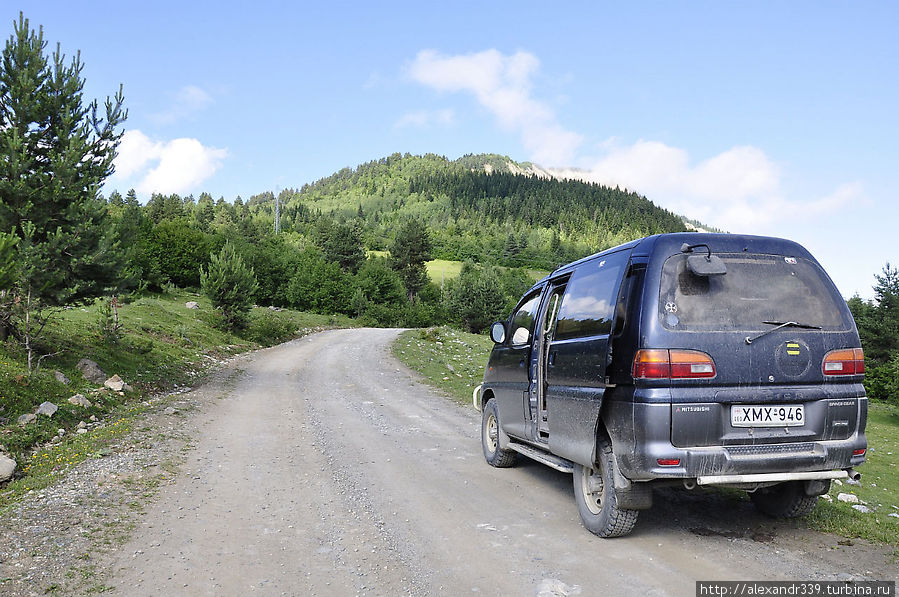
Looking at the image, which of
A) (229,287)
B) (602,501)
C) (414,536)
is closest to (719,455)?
(602,501)

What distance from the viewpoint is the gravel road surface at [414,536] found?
12.8 feet

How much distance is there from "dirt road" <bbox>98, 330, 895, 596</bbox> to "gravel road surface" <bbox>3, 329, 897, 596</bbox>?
0.06 ft

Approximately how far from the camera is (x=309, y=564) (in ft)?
13.9

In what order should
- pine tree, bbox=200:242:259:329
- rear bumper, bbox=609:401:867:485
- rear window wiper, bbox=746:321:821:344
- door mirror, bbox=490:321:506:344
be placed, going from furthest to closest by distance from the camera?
pine tree, bbox=200:242:259:329 → door mirror, bbox=490:321:506:344 → rear window wiper, bbox=746:321:821:344 → rear bumper, bbox=609:401:867:485

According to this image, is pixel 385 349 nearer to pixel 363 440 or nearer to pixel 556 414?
pixel 363 440

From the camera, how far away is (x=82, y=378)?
11781 millimetres

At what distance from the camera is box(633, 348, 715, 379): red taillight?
13.6 ft

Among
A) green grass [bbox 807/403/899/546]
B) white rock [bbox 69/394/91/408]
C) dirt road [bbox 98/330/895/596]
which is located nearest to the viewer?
dirt road [bbox 98/330/895/596]

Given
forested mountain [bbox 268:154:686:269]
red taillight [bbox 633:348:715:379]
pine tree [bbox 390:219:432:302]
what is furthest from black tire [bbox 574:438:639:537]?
forested mountain [bbox 268:154:686:269]

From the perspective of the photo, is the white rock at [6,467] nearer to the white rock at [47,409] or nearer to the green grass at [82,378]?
the green grass at [82,378]

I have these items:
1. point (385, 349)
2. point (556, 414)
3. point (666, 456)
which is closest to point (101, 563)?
point (556, 414)

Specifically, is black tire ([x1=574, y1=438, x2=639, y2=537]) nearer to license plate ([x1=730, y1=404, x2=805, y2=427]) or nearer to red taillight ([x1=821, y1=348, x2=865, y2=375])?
license plate ([x1=730, y1=404, x2=805, y2=427])

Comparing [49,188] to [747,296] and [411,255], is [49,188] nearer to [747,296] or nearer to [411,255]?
[747,296]

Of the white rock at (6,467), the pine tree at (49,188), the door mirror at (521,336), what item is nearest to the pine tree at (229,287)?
the pine tree at (49,188)
